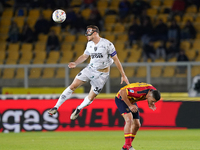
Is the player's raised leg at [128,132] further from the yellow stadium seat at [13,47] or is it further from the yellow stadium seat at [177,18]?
the yellow stadium seat at [177,18]

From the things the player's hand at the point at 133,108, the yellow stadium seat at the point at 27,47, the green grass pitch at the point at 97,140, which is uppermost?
the yellow stadium seat at the point at 27,47

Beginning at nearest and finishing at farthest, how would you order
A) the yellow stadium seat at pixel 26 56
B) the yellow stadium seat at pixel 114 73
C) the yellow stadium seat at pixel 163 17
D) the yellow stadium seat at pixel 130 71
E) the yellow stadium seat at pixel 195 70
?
1. the yellow stadium seat at pixel 195 70
2. the yellow stadium seat at pixel 130 71
3. the yellow stadium seat at pixel 114 73
4. the yellow stadium seat at pixel 26 56
5. the yellow stadium seat at pixel 163 17

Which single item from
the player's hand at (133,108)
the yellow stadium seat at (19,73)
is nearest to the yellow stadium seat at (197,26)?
the yellow stadium seat at (19,73)

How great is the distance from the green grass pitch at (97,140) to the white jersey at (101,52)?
192 centimetres

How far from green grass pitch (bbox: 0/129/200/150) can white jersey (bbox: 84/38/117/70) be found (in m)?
1.92

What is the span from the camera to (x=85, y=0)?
22.3 metres

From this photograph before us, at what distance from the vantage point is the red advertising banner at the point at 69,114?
547 inches

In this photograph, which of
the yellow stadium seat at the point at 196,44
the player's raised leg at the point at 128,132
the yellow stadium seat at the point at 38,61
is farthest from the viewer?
the yellow stadium seat at the point at 196,44

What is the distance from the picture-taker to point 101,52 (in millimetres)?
10406

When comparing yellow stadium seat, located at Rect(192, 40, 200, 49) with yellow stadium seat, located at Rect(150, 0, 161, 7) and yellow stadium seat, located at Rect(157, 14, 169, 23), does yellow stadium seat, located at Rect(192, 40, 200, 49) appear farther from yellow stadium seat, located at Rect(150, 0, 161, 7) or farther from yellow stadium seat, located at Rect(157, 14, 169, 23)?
yellow stadium seat, located at Rect(150, 0, 161, 7)

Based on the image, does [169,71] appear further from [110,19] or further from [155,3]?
[155,3]

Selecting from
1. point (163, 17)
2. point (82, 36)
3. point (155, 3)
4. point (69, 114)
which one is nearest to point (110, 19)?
point (82, 36)

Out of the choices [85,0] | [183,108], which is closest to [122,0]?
[85,0]

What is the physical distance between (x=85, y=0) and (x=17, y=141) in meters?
12.2
